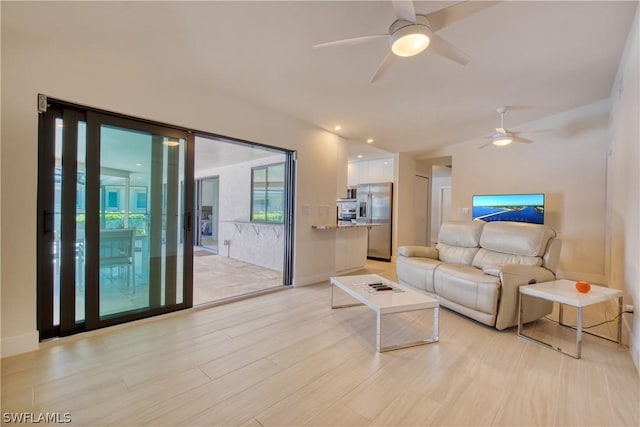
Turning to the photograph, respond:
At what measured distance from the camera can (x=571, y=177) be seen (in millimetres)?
4484

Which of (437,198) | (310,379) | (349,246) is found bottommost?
(310,379)

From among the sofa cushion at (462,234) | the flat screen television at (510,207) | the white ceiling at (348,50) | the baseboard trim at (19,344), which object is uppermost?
the white ceiling at (348,50)

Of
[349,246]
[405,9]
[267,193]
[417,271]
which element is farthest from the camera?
[267,193]

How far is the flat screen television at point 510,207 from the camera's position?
4.66m

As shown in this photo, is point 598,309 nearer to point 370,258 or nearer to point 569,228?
point 569,228

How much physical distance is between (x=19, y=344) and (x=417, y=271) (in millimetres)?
3767

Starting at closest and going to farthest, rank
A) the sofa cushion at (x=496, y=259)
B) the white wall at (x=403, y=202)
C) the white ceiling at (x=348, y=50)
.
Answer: the white ceiling at (x=348, y=50)
the sofa cushion at (x=496, y=259)
the white wall at (x=403, y=202)

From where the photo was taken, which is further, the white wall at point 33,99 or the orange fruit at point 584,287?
the orange fruit at point 584,287

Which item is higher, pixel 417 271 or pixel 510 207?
pixel 510 207

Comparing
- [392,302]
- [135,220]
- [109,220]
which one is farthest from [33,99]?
[392,302]

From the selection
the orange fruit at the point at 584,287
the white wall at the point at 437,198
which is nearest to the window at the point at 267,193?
the orange fruit at the point at 584,287

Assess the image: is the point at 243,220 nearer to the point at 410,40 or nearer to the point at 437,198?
the point at 410,40

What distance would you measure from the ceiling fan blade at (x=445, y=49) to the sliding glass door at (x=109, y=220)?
99.8 inches

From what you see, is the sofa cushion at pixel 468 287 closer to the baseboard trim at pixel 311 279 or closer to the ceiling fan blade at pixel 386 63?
the baseboard trim at pixel 311 279
